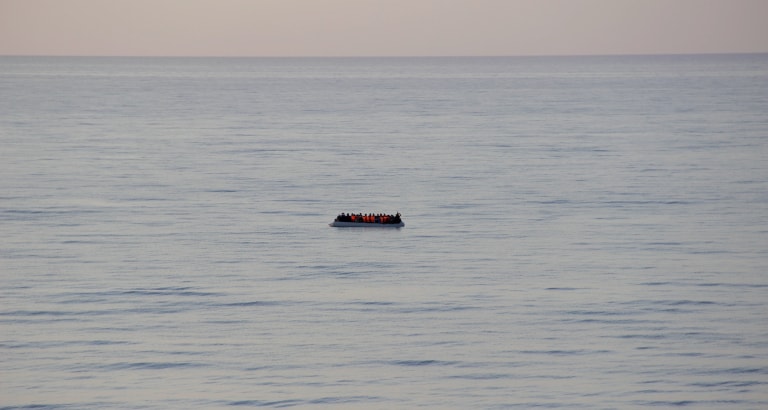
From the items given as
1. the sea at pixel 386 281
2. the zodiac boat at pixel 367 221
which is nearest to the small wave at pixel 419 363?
the sea at pixel 386 281

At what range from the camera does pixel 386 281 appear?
183 feet

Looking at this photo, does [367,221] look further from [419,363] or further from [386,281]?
[419,363]

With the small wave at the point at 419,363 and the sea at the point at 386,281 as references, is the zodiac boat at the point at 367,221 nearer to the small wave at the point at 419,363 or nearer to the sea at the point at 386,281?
the sea at the point at 386,281

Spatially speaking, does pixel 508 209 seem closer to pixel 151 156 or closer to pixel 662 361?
pixel 662 361

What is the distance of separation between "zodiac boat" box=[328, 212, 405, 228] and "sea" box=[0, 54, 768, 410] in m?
0.69

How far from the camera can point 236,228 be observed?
70250mm

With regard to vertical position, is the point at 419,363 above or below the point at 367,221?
below

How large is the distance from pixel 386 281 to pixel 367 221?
1402 centimetres

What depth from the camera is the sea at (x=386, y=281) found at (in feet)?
134

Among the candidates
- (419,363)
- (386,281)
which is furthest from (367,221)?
(419,363)

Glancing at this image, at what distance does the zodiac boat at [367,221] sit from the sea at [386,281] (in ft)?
2.26

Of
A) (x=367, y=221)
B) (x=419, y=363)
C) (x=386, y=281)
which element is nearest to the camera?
(x=419, y=363)

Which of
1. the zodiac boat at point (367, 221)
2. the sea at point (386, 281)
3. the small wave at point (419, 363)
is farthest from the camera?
the zodiac boat at point (367, 221)

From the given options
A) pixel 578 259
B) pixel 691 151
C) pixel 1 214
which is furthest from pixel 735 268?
pixel 691 151
